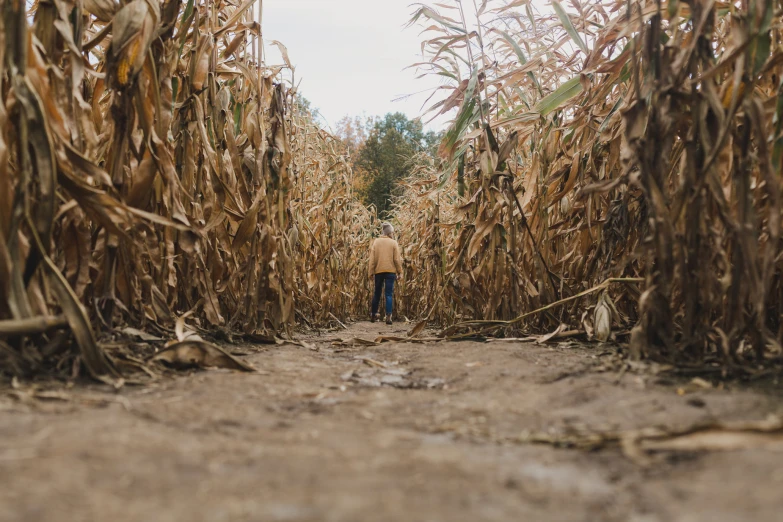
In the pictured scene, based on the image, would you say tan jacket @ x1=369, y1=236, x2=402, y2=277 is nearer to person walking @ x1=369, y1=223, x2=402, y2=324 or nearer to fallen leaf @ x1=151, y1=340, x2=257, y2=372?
person walking @ x1=369, y1=223, x2=402, y2=324

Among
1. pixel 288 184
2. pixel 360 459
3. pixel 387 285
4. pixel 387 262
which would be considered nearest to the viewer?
pixel 360 459

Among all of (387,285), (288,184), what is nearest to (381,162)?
(387,285)

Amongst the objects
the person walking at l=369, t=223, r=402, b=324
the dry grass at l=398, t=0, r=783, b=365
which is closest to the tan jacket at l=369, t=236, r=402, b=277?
the person walking at l=369, t=223, r=402, b=324

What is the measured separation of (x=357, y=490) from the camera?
29.6 inches

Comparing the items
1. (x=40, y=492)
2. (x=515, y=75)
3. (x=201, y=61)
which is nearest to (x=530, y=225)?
(x=515, y=75)

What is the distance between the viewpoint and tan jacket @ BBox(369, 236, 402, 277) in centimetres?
687

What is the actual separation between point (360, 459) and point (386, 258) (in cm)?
599

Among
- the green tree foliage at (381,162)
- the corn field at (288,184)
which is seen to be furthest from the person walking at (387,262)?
the green tree foliage at (381,162)

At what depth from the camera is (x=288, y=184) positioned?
281 cm

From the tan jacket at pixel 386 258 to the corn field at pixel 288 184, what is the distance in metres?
3.41

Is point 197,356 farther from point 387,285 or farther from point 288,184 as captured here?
point 387,285

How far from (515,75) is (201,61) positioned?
4.97 feet

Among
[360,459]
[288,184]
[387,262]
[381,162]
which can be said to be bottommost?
[360,459]

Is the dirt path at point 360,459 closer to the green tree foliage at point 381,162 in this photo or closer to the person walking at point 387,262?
the person walking at point 387,262
